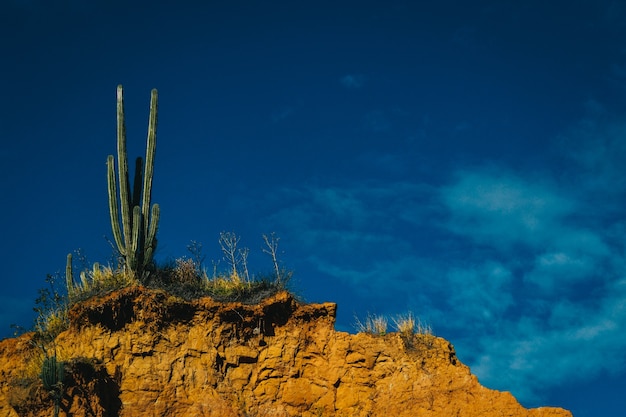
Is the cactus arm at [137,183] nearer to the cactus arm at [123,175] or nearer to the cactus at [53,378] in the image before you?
the cactus arm at [123,175]

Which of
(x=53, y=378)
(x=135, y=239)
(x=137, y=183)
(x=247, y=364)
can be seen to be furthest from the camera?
(x=137, y=183)

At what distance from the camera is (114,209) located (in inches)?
649

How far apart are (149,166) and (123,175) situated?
2.79 ft

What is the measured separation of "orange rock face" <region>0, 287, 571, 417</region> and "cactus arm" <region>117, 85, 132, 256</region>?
1.73 metres

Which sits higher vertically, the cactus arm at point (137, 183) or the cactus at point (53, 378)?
the cactus arm at point (137, 183)

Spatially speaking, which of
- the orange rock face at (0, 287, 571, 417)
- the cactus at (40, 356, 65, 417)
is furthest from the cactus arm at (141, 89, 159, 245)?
the cactus at (40, 356, 65, 417)

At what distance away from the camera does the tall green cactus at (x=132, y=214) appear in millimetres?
16297

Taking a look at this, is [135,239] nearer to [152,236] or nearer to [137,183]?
[152,236]

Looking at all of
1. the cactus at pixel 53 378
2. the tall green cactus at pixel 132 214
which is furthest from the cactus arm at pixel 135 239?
the cactus at pixel 53 378

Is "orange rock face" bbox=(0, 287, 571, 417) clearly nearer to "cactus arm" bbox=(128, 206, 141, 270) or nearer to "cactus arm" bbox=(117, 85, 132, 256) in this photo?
"cactus arm" bbox=(128, 206, 141, 270)

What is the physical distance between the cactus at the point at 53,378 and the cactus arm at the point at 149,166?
13.1 feet

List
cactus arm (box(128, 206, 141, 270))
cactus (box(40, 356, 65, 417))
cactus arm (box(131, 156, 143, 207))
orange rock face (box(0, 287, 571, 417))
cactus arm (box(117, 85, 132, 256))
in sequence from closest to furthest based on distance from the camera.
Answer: cactus (box(40, 356, 65, 417))
orange rock face (box(0, 287, 571, 417))
cactus arm (box(128, 206, 141, 270))
cactus arm (box(117, 85, 132, 256))
cactus arm (box(131, 156, 143, 207))

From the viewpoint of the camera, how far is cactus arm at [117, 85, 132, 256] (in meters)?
16.4

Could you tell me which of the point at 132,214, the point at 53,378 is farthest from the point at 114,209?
the point at 53,378
